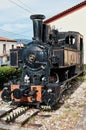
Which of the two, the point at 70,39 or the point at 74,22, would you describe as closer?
the point at 70,39

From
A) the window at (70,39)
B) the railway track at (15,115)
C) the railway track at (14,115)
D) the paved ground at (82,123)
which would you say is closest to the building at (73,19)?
the window at (70,39)

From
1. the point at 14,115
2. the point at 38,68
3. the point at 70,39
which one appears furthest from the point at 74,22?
the point at 14,115

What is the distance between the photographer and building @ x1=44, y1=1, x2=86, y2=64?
2231 centimetres

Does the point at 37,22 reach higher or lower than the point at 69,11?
lower

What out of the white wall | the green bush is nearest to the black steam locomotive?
the green bush

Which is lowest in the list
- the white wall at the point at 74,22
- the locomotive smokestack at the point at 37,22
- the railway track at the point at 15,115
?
the railway track at the point at 15,115

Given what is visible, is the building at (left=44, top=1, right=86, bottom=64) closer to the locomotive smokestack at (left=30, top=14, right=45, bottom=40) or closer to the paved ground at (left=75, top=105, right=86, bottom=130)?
the locomotive smokestack at (left=30, top=14, right=45, bottom=40)

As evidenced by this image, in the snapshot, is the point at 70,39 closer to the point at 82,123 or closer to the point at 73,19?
the point at 82,123

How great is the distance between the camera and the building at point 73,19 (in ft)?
73.2

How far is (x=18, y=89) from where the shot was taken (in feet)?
30.0

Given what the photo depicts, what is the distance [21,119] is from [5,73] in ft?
19.6

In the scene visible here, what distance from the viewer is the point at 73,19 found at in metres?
22.6

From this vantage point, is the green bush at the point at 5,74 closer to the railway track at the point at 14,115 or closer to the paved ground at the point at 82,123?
the railway track at the point at 14,115

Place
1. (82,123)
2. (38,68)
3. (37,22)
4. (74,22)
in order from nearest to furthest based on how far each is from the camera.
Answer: (82,123)
(37,22)
(38,68)
(74,22)
